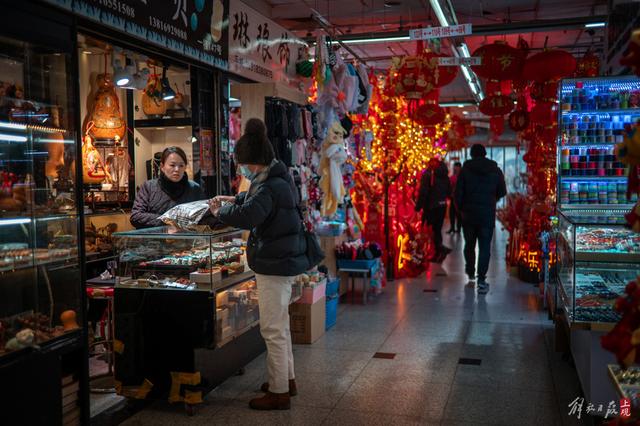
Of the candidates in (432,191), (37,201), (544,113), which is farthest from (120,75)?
(432,191)

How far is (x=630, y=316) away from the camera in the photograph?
206cm

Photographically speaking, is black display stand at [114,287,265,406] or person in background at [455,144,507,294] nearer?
black display stand at [114,287,265,406]

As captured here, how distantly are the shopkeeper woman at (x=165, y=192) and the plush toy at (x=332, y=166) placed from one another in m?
1.98

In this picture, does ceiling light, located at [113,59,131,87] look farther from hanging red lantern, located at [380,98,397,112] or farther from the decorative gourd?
hanging red lantern, located at [380,98,397,112]

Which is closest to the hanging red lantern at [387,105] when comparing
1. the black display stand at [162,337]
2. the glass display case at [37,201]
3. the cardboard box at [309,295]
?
the cardboard box at [309,295]

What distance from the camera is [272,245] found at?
4.11 m

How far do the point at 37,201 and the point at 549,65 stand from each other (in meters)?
5.63

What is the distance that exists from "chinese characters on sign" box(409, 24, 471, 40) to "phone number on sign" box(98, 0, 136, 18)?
146 inches

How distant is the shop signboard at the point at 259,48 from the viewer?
601 cm

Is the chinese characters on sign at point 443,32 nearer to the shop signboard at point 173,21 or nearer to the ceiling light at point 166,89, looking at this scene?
the shop signboard at point 173,21

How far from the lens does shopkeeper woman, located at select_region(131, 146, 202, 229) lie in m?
5.20

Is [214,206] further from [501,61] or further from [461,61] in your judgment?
[461,61]

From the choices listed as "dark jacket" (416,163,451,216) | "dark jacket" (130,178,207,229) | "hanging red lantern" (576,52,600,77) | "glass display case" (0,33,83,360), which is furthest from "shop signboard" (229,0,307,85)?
"dark jacket" (416,163,451,216)

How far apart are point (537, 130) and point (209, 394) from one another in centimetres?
701
